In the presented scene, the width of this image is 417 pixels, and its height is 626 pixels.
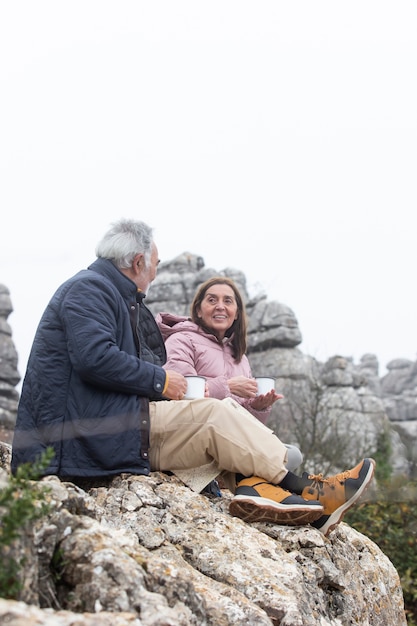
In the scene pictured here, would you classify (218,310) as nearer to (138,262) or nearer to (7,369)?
(138,262)

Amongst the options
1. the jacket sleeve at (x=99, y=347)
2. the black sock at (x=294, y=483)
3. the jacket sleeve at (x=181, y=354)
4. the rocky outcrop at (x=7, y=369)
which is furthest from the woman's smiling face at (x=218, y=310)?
the rocky outcrop at (x=7, y=369)

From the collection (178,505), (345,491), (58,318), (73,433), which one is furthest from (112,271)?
(345,491)

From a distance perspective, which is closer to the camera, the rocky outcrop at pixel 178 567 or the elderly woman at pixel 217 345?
the rocky outcrop at pixel 178 567

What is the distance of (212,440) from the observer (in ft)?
13.6

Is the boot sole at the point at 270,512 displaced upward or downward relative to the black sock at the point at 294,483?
downward

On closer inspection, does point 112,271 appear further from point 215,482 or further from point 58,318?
point 215,482

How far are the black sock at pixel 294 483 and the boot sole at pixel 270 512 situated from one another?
0.51 ft

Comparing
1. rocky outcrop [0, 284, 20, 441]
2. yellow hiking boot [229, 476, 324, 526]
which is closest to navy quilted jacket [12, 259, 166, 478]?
Answer: yellow hiking boot [229, 476, 324, 526]

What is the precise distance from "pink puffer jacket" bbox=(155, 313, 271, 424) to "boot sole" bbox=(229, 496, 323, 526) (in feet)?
3.36

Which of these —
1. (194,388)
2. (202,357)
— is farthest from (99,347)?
(202,357)

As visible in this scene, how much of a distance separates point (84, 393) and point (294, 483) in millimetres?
1273

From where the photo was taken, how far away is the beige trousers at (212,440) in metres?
4.13

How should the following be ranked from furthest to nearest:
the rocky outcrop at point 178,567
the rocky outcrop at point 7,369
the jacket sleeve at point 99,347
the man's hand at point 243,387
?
the rocky outcrop at point 7,369 < the man's hand at point 243,387 < the jacket sleeve at point 99,347 < the rocky outcrop at point 178,567

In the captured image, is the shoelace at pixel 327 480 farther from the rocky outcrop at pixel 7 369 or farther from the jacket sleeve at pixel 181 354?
the rocky outcrop at pixel 7 369
